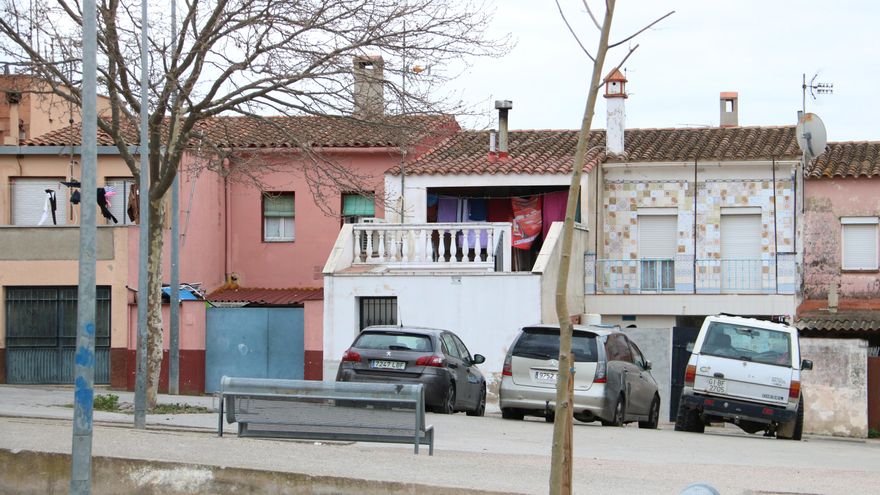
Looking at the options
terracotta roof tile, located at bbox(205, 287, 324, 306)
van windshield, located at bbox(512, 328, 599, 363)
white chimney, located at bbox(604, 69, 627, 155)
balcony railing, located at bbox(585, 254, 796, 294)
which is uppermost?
white chimney, located at bbox(604, 69, 627, 155)

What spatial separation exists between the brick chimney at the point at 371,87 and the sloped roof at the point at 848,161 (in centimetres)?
1755

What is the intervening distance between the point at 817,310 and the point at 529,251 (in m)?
7.64

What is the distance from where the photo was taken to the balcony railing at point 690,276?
31.1 m

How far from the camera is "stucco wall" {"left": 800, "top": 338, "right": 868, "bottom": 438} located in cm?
2359

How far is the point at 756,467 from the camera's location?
547 inches

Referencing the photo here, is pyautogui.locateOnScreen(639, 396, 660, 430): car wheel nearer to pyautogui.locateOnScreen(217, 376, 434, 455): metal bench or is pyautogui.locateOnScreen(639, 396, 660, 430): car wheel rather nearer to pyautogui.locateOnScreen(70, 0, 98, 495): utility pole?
pyautogui.locateOnScreen(217, 376, 434, 455): metal bench

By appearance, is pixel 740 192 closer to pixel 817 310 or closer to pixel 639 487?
pixel 817 310

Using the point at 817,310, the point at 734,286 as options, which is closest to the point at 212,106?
the point at 734,286

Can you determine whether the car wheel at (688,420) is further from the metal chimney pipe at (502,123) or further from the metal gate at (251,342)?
the metal chimney pipe at (502,123)

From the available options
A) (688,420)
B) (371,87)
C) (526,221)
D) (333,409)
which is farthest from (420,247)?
(333,409)

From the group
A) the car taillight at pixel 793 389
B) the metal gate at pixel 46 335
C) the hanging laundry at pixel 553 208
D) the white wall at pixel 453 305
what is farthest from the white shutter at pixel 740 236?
the metal gate at pixel 46 335

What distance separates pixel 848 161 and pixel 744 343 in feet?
55.6

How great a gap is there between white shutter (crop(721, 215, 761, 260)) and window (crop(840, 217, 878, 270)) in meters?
3.52

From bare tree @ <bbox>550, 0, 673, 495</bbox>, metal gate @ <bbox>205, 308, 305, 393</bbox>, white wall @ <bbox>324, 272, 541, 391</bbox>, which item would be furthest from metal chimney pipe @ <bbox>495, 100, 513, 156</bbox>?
bare tree @ <bbox>550, 0, 673, 495</bbox>
